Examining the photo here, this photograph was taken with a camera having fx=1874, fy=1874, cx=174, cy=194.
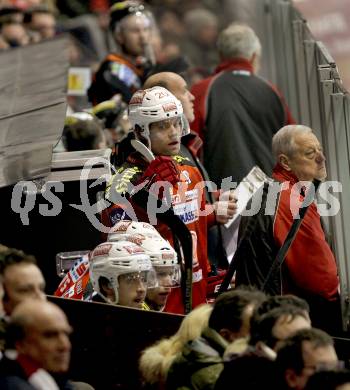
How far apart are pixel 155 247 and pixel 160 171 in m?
0.77

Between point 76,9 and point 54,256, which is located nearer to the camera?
point 54,256

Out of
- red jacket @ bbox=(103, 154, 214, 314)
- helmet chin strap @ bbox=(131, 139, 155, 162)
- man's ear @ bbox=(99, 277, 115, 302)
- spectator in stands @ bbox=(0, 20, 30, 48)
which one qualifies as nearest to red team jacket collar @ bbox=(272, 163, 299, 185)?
red jacket @ bbox=(103, 154, 214, 314)

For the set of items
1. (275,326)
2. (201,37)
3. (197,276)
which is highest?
(201,37)

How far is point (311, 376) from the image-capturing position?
8359 mm

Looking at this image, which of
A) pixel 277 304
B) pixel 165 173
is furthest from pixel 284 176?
pixel 277 304

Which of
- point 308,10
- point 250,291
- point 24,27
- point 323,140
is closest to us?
point 250,291

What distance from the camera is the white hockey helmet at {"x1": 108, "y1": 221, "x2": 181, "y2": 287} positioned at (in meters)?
11.0

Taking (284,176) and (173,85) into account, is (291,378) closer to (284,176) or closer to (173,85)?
(284,176)

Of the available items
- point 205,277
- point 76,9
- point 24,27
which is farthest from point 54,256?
point 76,9

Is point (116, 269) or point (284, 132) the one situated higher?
point (284, 132)

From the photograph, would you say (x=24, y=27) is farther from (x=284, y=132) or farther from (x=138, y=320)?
(x=138, y=320)

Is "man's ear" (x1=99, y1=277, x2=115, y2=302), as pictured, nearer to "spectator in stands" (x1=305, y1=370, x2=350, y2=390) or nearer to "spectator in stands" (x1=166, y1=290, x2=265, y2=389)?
"spectator in stands" (x1=166, y1=290, x2=265, y2=389)

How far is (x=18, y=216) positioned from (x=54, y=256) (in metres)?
0.38

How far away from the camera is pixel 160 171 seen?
11.7 m
